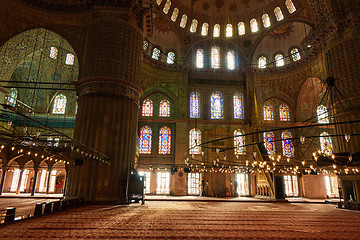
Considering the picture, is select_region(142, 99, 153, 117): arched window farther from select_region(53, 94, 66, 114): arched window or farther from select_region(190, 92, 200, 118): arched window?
select_region(53, 94, 66, 114): arched window

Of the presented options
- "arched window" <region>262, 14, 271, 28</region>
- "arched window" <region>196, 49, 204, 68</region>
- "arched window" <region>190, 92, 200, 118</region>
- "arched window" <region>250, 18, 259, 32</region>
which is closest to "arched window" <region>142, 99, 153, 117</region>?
"arched window" <region>190, 92, 200, 118</region>

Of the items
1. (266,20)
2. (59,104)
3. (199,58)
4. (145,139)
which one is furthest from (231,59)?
(59,104)

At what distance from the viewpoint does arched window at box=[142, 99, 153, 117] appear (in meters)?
20.6

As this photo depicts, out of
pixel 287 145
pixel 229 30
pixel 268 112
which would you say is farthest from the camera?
pixel 229 30

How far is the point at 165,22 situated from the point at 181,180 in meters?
13.0

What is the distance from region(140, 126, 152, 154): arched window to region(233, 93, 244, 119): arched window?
297 inches

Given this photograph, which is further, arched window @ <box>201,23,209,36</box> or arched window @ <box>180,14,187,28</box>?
arched window @ <box>201,23,209,36</box>

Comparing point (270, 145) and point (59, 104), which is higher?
point (59, 104)

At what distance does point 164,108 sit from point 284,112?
10.6 metres

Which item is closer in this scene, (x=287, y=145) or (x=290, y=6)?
(x=290, y=6)

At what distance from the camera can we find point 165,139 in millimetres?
20234

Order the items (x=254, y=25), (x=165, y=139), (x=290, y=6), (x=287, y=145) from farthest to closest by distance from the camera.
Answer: (x=254, y=25) < (x=287, y=145) < (x=165, y=139) < (x=290, y=6)

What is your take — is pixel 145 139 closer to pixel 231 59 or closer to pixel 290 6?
pixel 231 59

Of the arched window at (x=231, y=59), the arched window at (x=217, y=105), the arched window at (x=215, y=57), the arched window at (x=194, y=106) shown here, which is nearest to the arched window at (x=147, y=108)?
the arched window at (x=194, y=106)
